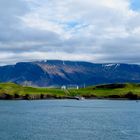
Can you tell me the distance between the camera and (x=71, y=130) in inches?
4572

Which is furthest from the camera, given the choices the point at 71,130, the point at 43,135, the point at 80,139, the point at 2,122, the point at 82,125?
the point at 2,122

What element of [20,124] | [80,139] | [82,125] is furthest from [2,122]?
[80,139]

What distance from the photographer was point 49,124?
133 meters

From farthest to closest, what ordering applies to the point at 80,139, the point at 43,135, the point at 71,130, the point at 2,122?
the point at 2,122
the point at 71,130
the point at 43,135
the point at 80,139

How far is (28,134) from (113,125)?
3057cm

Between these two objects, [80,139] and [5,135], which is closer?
[80,139]

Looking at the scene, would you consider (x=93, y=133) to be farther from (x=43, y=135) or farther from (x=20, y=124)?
(x=20, y=124)

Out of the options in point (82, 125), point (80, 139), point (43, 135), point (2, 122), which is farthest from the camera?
point (2, 122)

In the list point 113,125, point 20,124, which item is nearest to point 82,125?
point 113,125

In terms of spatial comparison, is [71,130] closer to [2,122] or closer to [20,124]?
[20,124]

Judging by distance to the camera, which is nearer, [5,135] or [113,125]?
[5,135]

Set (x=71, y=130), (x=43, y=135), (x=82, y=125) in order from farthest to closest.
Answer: (x=82, y=125) < (x=71, y=130) < (x=43, y=135)

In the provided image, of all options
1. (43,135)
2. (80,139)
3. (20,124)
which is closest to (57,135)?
(43,135)

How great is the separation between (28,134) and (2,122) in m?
33.1
